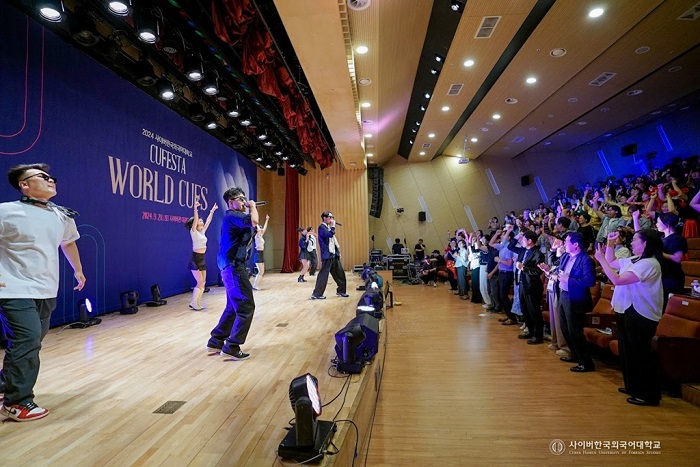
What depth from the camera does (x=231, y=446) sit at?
1.88 metres

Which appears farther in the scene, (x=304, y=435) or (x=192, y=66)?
(x=192, y=66)

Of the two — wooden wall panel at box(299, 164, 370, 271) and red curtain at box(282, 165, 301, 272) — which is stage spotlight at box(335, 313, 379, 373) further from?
red curtain at box(282, 165, 301, 272)

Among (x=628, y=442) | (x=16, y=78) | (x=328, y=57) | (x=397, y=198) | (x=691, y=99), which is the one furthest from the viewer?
(x=397, y=198)

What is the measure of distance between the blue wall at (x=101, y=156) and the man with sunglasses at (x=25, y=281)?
2490 millimetres

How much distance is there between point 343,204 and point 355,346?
10475 mm

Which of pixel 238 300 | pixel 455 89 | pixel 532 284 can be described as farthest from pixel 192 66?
pixel 532 284

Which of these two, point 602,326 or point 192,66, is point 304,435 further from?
point 192,66

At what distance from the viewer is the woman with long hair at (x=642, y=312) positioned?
2646 mm

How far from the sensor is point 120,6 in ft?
11.9

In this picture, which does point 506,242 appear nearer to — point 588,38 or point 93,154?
point 588,38

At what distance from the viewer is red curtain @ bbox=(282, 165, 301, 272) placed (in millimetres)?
12820

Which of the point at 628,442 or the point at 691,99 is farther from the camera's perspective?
the point at 691,99

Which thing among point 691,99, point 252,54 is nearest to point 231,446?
point 252,54

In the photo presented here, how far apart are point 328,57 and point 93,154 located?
371 cm
